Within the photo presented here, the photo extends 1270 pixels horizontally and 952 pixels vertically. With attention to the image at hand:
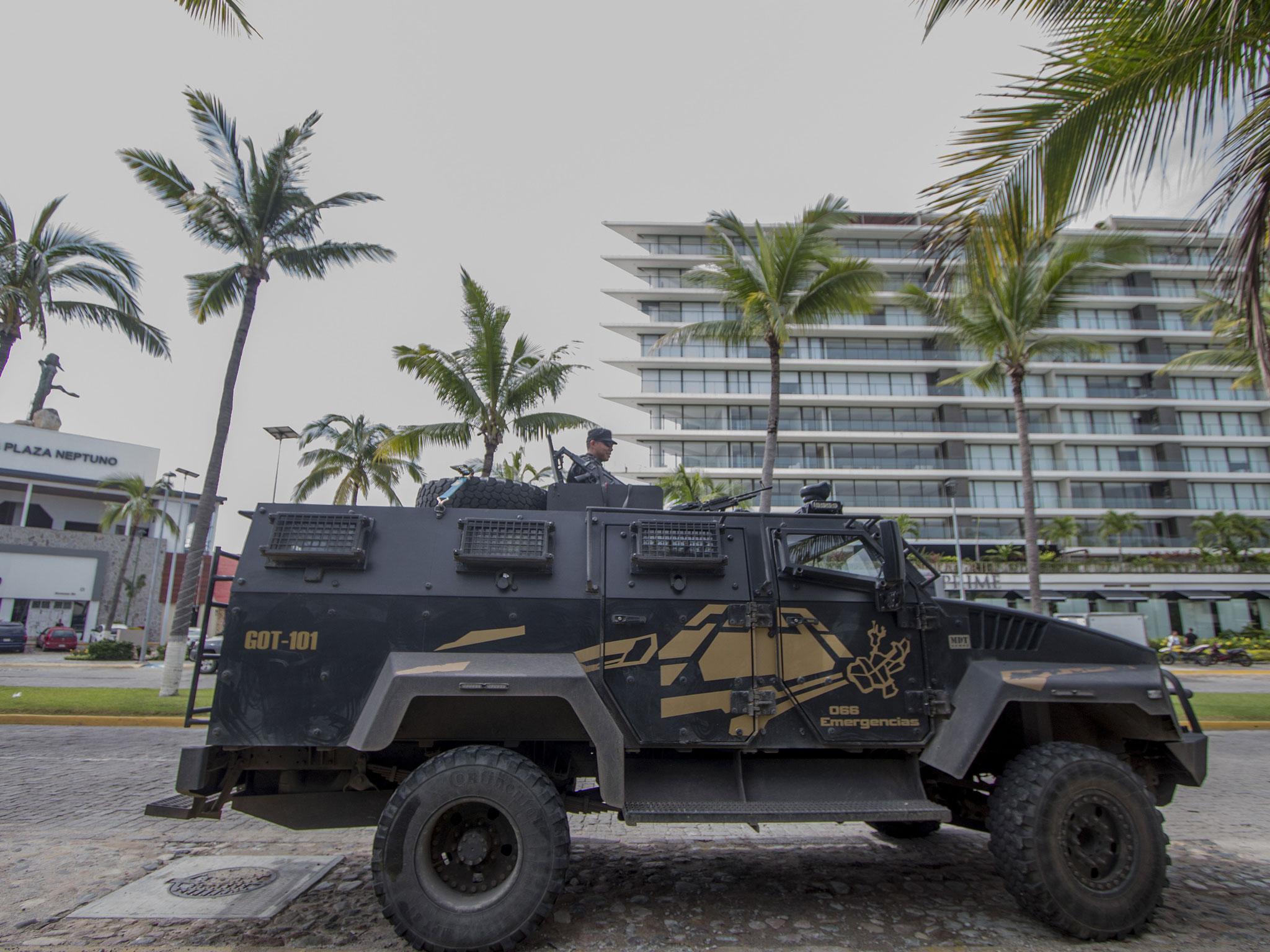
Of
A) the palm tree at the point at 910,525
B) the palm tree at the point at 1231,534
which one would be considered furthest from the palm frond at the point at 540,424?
the palm tree at the point at 1231,534

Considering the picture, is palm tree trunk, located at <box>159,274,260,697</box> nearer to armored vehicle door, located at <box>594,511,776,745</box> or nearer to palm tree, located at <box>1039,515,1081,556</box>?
armored vehicle door, located at <box>594,511,776,745</box>

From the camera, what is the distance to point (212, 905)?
400 cm

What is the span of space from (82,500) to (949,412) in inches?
2105

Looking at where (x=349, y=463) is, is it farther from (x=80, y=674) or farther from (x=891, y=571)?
(x=891, y=571)

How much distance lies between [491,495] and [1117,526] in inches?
2094

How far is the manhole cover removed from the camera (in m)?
4.20

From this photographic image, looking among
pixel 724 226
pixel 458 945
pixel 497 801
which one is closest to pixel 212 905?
pixel 458 945

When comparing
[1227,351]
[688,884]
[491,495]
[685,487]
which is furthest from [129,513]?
[1227,351]

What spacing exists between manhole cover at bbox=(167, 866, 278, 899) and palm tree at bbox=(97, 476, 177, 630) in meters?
37.8

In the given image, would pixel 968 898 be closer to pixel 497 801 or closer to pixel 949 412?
pixel 497 801

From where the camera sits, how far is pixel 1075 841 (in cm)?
387

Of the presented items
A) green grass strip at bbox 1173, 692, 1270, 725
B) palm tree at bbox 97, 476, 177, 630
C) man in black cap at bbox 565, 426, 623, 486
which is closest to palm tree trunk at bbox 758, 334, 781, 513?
green grass strip at bbox 1173, 692, 1270, 725

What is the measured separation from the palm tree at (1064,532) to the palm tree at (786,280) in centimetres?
3846

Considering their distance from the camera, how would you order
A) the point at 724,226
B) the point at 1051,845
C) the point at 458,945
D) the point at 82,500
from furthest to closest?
the point at 82,500
the point at 724,226
the point at 1051,845
the point at 458,945
